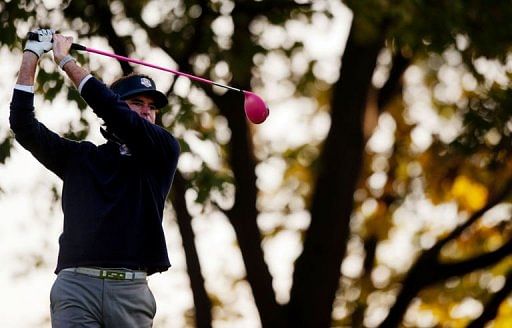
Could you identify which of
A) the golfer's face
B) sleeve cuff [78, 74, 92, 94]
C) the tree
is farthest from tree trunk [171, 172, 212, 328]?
sleeve cuff [78, 74, 92, 94]

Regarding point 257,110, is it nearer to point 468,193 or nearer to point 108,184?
point 108,184

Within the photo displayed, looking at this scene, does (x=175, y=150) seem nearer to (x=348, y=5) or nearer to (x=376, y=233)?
(x=348, y=5)

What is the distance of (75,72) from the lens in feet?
15.7

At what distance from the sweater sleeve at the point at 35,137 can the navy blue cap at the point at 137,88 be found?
32 cm

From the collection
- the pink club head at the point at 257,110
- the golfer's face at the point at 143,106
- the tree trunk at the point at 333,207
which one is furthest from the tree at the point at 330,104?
the golfer's face at the point at 143,106

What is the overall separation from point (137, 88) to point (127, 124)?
1.11 feet

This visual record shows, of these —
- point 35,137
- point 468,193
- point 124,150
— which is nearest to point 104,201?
point 124,150

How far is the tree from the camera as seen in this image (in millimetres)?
9516

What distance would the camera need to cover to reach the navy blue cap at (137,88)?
502cm

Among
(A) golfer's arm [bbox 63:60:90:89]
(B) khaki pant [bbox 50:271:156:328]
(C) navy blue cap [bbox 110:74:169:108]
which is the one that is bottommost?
(B) khaki pant [bbox 50:271:156:328]

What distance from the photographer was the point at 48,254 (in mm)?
13922

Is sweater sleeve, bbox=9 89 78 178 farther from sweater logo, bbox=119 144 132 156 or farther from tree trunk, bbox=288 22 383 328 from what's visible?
tree trunk, bbox=288 22 383 328

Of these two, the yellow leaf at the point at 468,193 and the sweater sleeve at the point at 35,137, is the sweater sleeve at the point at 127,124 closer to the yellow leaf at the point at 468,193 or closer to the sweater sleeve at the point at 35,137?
the sweater sleeve at the point at 35,137

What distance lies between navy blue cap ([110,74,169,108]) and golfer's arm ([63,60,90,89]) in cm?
27
